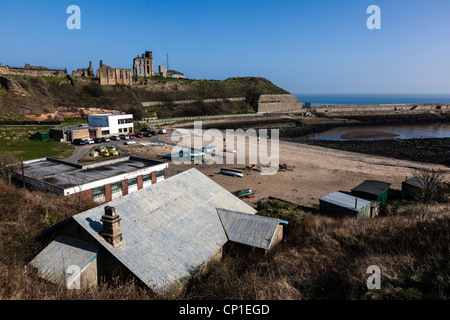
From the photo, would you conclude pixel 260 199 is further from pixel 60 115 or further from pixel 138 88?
pixel 138 88

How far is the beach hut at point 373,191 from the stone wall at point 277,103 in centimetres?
7873

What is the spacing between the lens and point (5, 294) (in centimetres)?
633

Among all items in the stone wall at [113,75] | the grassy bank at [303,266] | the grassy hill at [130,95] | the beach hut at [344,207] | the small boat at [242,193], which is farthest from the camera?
the stone wall at [113,75]

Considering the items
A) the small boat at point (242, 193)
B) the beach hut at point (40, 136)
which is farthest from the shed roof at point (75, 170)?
the beach hut at point (40, 136)

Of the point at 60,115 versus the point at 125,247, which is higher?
the point at 60,115

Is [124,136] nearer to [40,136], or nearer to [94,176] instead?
[40,136]

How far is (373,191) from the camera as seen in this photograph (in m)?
20.2

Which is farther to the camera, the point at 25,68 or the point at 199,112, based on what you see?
the point at 199,112

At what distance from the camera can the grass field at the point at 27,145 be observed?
30.7m

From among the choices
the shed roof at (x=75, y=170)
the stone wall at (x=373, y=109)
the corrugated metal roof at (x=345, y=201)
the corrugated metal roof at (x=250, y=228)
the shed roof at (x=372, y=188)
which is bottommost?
the corrugated metal roof at (x=345, y=201)

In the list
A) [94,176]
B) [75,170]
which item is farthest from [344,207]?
[75,170]

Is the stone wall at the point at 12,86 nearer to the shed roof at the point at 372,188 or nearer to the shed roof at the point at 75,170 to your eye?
the shed roof at the point at 75,170
